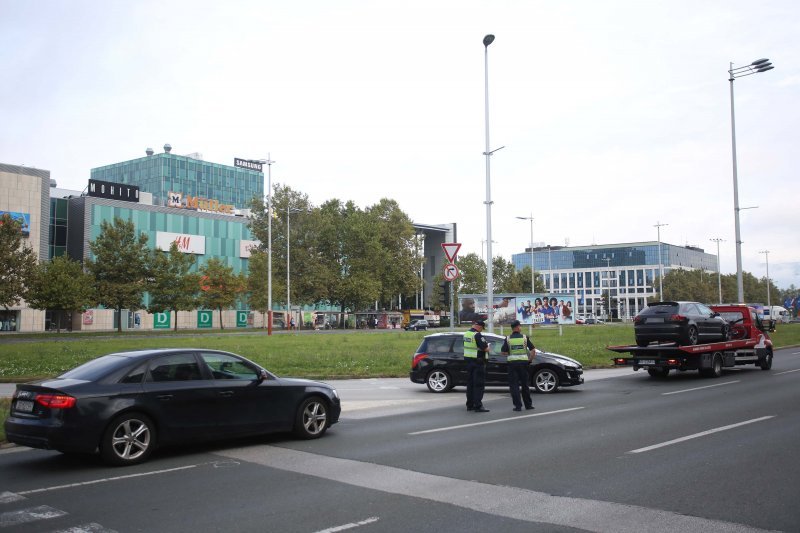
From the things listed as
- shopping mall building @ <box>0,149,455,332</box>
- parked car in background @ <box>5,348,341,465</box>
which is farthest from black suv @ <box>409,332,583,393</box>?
shopping mall building @ <box>0,149,455,332</box>

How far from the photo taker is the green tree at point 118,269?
54.8m

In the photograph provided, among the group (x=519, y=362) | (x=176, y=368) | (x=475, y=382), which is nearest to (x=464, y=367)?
(x=519, y=362)

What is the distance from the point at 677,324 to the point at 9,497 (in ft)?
56.4

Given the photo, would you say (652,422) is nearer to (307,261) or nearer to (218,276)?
(218,276)

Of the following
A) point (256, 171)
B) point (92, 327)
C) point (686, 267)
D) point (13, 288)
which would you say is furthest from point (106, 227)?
point (686, 267)

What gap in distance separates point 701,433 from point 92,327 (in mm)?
76076

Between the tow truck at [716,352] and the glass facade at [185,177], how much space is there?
108 metres

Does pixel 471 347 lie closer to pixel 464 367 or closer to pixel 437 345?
pixel 464 367

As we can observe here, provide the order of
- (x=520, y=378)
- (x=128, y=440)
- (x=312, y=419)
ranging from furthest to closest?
(x=520, y=378)
(x=312, y=419)
(x=128, y=440)

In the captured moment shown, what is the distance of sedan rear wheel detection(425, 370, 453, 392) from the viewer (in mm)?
17297

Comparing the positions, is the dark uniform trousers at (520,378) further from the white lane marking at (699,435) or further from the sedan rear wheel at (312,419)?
the sedan rear wheel at (312,419)

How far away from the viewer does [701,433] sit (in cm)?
1030

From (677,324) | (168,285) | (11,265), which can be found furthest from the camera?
(168,285)

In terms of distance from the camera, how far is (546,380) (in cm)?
1695
